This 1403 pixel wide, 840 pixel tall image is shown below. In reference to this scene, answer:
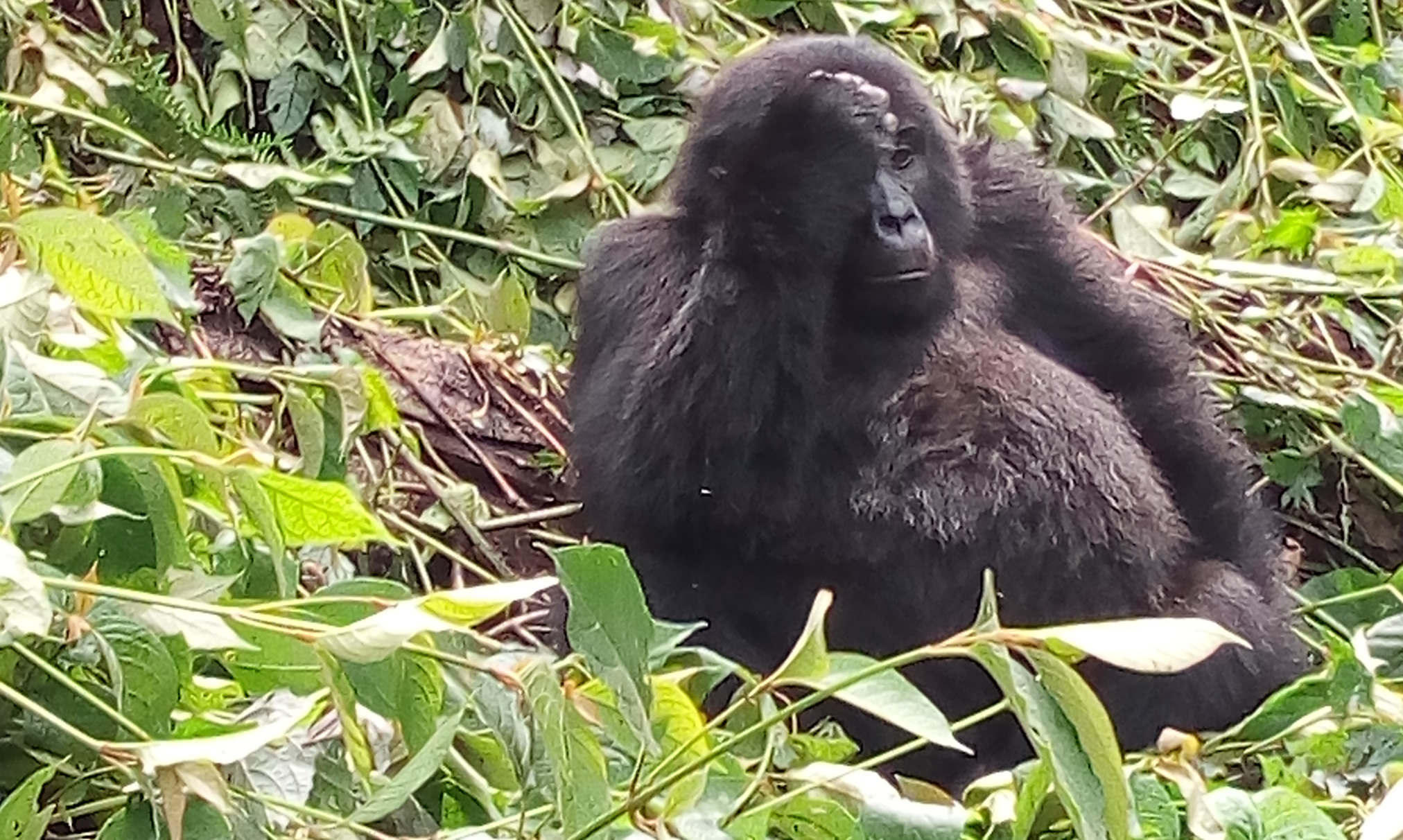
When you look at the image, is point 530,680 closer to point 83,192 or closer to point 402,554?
point 402,554

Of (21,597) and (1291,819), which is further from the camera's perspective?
(1291,819)

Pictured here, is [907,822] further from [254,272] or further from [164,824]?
[254,272]

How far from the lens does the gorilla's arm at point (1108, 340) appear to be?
1.72m

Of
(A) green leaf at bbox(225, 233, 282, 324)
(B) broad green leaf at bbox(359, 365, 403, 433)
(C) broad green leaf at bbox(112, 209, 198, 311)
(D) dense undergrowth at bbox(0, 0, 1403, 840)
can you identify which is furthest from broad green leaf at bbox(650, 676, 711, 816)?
(A) green leaf at bbox(225, 233, 282, 324)

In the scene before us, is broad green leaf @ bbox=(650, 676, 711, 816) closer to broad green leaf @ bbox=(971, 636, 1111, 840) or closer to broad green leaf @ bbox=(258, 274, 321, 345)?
broad green leaf @ bbox=(971, 636, 1111, 840)

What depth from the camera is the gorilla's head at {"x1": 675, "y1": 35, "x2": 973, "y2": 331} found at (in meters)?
1.54

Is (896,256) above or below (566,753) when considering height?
below

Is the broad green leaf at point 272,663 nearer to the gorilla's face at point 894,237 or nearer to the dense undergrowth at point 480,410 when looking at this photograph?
the dense undergrowth at point 480,410

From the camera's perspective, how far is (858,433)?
152cm

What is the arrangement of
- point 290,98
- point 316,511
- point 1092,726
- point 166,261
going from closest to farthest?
1. point 1092,726
2. point 316,511
3. point 166,261
4. point 290,98

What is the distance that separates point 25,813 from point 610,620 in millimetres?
237

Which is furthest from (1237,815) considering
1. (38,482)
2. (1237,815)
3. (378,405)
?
(378,405)

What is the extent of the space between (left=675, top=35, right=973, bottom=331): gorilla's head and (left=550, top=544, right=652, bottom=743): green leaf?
2.65ft

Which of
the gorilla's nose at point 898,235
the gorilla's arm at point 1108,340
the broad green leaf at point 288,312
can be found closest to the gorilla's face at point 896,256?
the gorilla's nose at point 898,235
